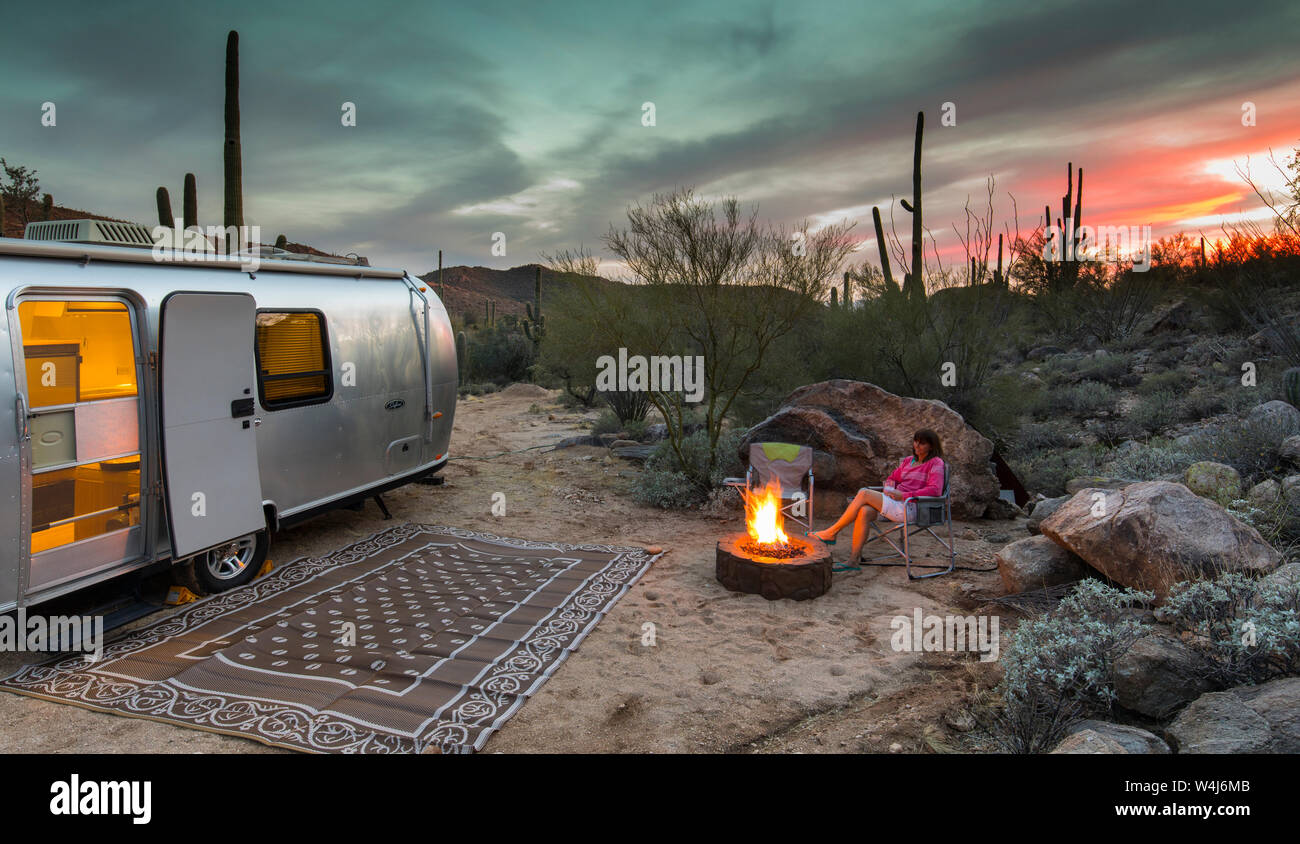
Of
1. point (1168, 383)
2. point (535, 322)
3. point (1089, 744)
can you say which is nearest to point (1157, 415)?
point (1168, 383)

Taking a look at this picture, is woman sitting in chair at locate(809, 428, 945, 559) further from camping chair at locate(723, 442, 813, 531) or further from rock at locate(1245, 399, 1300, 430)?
rock at locate(1245, 399, 1300, 430)

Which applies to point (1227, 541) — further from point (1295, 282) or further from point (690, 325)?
point (1295, 282)

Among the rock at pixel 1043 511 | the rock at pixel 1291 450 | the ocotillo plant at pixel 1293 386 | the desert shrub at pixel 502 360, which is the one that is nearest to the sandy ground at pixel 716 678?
the rock at pixel 1043 511

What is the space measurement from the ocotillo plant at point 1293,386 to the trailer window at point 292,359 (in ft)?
32.5

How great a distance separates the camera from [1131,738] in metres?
2.71

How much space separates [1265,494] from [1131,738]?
3904 mm

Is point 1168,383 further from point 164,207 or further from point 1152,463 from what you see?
point 164,207

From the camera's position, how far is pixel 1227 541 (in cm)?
411

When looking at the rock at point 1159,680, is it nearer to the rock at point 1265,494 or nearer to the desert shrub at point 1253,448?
the rock at point 1265,494

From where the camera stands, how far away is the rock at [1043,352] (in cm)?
1941

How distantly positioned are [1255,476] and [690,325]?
555 centimetres

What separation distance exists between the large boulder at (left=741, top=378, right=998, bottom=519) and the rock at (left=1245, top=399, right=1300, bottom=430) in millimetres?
2416

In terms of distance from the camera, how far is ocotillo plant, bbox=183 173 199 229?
921cm
